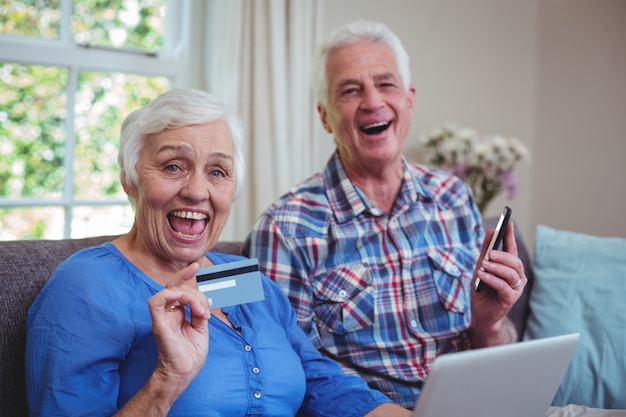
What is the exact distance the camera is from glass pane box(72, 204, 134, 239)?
7.64ft

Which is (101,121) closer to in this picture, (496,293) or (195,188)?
(195,188)

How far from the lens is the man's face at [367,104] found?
1703 millimetres

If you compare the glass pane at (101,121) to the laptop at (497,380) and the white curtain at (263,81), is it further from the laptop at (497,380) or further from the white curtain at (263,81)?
the laptop at (497,380)

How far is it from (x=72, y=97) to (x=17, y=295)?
1.20 m

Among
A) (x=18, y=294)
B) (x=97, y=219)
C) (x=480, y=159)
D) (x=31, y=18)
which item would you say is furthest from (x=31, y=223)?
(x=480, y=159)

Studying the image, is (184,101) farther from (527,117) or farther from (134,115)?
(527,117)

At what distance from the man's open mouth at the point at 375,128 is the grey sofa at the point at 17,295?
2.64 ft

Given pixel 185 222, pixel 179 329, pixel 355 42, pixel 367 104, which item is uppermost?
pixel 355 42

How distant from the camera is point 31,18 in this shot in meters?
2.16

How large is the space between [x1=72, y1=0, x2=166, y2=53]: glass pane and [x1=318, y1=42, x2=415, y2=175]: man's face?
3.12ft

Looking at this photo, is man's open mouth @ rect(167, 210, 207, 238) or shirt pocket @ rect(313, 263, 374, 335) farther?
shirt pocket @ rect(313, 263, 374, 335)

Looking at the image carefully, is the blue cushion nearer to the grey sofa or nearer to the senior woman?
the senior woman

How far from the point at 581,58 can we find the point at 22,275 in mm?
2625

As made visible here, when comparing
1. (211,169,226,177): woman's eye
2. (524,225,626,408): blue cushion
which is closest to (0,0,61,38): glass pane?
(211,169,226,177): woman's eye
